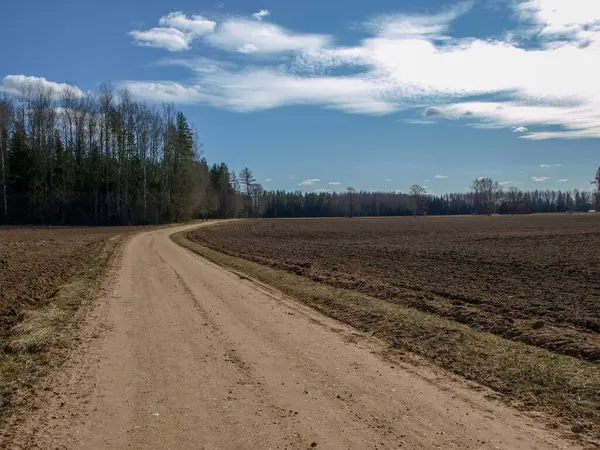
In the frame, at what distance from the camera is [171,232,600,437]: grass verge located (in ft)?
20.1

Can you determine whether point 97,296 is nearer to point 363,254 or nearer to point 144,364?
point 144,364

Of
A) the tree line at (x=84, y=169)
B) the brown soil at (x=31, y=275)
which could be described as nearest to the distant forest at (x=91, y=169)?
the tree line at (x=84, y=169)

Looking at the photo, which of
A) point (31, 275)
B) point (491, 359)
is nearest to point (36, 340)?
point (491, 359)

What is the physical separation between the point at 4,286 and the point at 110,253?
11394 mm

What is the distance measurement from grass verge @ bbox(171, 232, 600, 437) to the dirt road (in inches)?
21.9

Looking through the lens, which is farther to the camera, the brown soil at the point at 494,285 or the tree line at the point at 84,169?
the tree line at the point at 84,169

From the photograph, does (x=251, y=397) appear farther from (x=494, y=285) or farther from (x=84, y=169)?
(x=84, y=169)

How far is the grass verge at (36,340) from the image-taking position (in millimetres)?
6941

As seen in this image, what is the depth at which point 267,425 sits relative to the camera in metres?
5.36

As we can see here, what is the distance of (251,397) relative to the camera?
6.20m

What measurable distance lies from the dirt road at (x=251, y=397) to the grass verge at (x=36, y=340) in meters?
0.49

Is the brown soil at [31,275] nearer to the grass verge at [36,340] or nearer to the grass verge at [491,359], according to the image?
the grass verge at [36,340]

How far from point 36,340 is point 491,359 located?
8447 millimetres

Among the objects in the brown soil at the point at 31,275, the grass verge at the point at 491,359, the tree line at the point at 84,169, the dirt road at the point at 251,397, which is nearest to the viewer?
the dirt road at the point at 251,397
